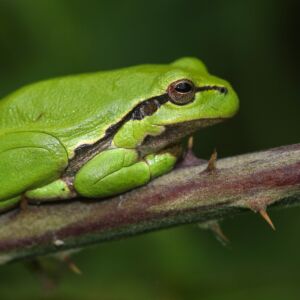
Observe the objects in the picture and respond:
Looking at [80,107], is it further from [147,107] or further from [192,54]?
[192,54]

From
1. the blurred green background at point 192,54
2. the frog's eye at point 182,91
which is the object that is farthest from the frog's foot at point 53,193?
the blurred green background at point 192,54

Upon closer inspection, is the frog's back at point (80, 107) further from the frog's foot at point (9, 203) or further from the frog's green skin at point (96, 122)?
the frog's foot at point (9, 203)

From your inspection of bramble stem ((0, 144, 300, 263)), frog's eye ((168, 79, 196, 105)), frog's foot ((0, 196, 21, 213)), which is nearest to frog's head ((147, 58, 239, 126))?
frog's eye ((168, 79, 196, 105))

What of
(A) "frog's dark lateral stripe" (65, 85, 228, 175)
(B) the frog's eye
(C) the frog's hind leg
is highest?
(B) the frog's eye

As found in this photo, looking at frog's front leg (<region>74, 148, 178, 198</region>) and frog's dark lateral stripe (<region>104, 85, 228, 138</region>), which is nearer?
frog's front leg (<region>74, 148, 178, 198</region>)

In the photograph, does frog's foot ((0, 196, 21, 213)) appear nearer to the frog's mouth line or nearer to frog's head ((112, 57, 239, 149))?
frog's head ((112, 57, 239, 149))

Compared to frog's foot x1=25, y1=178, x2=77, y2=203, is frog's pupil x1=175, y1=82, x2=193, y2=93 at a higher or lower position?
higher

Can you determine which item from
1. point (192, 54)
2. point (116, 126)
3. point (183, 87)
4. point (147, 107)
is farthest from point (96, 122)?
point (192, 54)

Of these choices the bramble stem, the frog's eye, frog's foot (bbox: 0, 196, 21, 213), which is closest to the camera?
the bramble stem
